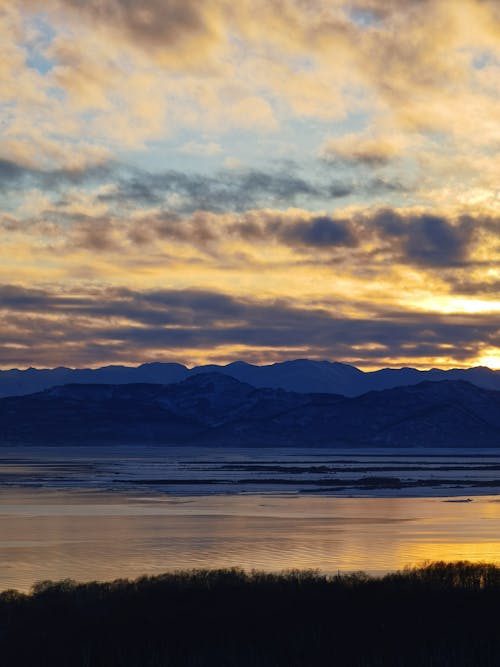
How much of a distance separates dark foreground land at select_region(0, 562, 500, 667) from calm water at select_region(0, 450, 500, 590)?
7148 millimetres

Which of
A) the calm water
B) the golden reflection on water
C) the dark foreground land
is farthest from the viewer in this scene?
the calm water

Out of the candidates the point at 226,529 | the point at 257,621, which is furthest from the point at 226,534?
the point at 257,621

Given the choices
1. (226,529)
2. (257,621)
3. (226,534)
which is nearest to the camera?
(257,621)

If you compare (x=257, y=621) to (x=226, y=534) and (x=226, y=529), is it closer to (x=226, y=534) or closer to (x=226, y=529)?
(x=226, y=534)

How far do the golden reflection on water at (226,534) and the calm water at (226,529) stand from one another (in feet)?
0.21

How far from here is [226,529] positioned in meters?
60.6

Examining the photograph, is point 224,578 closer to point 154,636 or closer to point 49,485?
point 154,636

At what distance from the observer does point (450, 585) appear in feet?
118

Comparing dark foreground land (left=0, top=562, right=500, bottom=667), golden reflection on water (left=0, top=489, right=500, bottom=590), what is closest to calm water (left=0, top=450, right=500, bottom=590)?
golden reflection on water (left=0, top=489, right=500, bottom=590)

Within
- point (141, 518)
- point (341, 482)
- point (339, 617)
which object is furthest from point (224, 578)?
point (341, 482)

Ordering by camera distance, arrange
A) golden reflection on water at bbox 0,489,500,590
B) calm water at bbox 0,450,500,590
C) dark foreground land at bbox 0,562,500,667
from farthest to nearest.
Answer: calm water at bbox 0,450,500,590 < golden reflection on water at bbox 0,489,500,590 < dark foreground land at bbox 0,562,500,667

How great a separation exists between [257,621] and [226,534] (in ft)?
89.2

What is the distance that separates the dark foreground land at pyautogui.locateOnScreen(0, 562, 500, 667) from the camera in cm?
2706

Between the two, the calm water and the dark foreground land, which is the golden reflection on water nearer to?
the calm water
